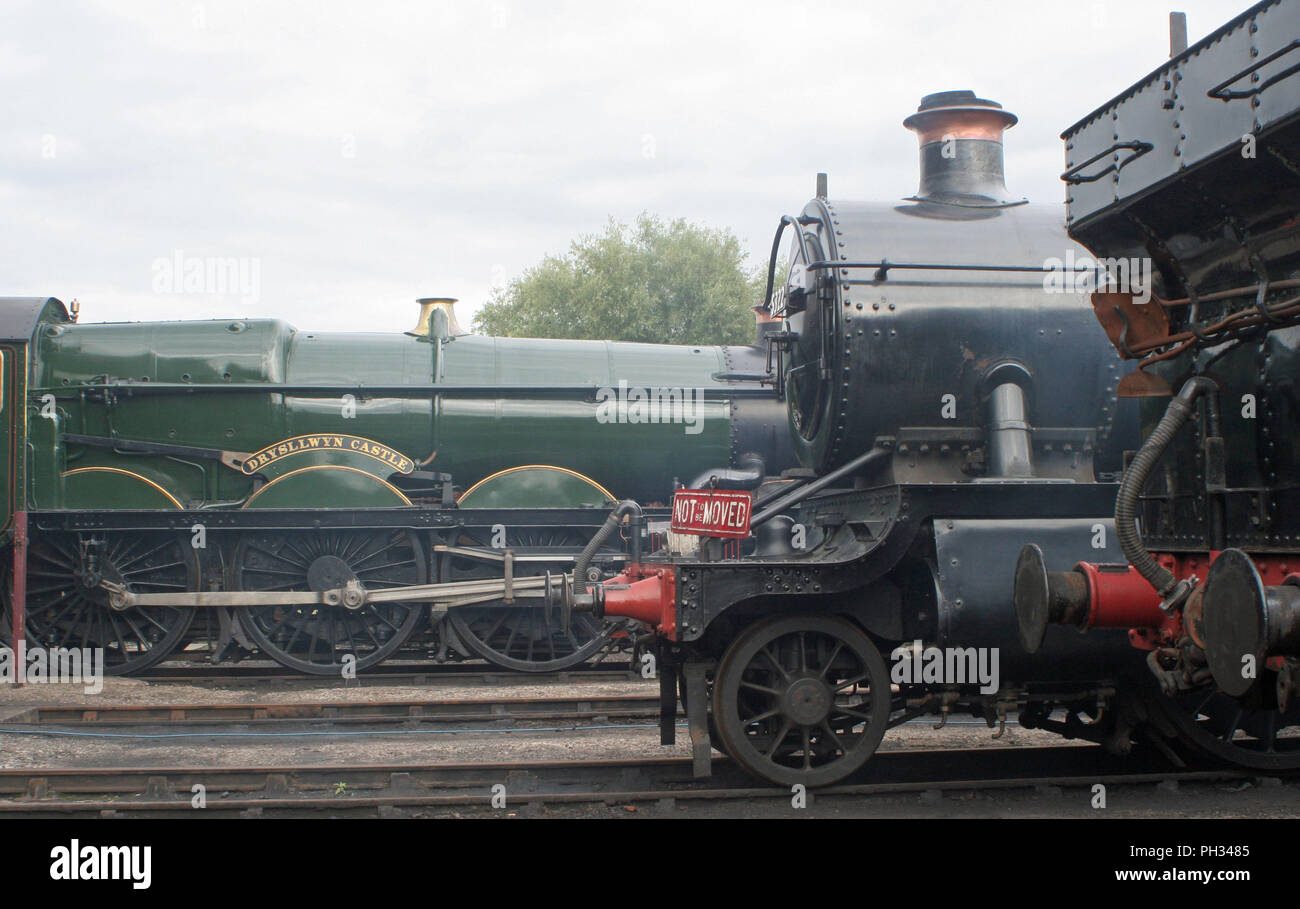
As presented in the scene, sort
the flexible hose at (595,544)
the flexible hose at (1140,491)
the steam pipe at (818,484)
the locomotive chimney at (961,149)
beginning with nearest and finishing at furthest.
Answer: the flexible hose at (1140,491), the steam pipe at (818,484), the locomotive chimney at (961,149), the flexible hose at (595,544)

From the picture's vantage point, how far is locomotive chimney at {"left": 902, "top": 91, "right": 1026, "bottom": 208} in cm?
633

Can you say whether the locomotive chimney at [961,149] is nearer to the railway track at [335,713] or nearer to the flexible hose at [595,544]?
the flexible hose at [595,544]

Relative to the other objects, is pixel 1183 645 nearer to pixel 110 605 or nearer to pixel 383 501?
pixel 383 501

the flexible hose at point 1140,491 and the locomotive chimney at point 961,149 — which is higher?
the locomotive chimney at point 961,149

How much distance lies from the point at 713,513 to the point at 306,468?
4.89 metres

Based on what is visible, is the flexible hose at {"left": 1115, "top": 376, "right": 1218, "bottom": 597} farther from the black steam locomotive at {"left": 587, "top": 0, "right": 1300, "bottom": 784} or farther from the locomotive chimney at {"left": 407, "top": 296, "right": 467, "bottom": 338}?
the locomotive chimney at {"left": 407, "top": 296, "right": 467, "bottom": 338}

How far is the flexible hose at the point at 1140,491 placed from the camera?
3.61 metres

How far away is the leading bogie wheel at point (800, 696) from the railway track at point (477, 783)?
155 millimetres

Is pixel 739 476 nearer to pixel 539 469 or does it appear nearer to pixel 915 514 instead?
pixel 539 469

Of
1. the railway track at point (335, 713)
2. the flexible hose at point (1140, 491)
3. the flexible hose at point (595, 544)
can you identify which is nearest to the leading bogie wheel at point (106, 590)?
the railway track at point (335, 713)

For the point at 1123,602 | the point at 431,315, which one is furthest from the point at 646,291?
the point at 1123,602

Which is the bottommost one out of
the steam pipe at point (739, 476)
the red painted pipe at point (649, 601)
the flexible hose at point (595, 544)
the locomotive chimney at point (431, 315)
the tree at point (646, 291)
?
the red painted pipe at point (649, 601)

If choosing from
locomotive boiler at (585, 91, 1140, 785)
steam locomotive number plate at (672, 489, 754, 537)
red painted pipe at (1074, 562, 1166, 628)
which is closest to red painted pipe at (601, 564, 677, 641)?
locomotive boiler at (585, 91, 1140, 785)

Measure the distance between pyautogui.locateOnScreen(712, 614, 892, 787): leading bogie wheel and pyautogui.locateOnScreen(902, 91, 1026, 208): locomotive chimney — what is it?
2.67 metres
